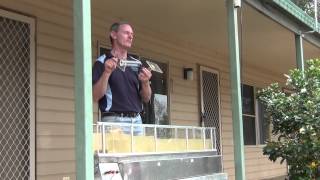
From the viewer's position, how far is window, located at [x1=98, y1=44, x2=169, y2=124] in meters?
7.66

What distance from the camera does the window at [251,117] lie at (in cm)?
1131

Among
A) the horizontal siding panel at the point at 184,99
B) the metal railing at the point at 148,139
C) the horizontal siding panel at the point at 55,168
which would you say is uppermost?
the horizontal siding panel at the point at 184,99

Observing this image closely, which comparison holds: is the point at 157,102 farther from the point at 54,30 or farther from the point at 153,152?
the point at 153,152

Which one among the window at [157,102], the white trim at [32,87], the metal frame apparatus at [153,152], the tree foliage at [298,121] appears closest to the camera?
the metal frame apparatus at [153,152]

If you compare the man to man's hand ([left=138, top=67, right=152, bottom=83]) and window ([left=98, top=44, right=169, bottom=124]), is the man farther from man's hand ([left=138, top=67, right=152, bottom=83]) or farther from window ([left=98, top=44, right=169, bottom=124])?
window ([left=98, top=44, right=169, bottom=124])

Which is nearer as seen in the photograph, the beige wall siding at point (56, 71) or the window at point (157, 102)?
the beige wall siding at point (56, 71)

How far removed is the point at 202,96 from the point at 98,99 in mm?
5531

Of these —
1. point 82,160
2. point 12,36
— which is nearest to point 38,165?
point 12,36

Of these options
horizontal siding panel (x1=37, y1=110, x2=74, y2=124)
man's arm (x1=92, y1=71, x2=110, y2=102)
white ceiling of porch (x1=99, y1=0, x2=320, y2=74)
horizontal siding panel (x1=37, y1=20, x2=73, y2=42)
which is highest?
white ceiling of porch (x1=99, y1=0, x2=320, y2=74)

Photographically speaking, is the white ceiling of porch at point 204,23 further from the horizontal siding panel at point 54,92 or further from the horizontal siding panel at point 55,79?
the horizontal siding panel at point 54,92

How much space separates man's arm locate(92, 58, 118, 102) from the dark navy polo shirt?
0.25 ft

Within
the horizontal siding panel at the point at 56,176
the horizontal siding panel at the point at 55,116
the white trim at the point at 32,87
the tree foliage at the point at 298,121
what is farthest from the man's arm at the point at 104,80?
the tree foliage at the point at 298,121

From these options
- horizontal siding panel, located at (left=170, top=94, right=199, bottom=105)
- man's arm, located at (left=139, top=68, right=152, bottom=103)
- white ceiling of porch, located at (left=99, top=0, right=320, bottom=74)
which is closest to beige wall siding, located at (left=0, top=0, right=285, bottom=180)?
white ceiling of porch, located at (left=99, top=0, right=320, bottom=74)

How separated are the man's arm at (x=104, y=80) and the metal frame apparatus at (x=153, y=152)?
0.26m
